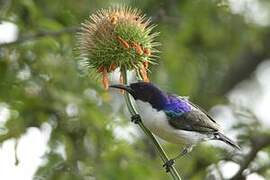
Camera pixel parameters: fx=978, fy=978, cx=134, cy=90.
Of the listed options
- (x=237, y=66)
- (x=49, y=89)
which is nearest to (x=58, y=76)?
(x=49, y=89)

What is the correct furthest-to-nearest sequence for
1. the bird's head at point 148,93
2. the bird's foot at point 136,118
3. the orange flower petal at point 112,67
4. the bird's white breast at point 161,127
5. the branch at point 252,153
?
the branch at point 252,153, the orange flower petal at point 112,67, the bird's head at point 148,93, the bird's white breast at point 161,127, the bird's foot at point 136,118

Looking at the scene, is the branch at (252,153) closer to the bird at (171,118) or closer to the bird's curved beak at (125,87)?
the bird at (171,118)

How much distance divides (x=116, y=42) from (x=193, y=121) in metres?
0.63

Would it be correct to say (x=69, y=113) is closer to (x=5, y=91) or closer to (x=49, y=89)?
(x=49, y=89)

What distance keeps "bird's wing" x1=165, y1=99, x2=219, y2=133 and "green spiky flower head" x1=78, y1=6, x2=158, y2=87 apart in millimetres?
285

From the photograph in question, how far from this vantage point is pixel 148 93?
17.4ft

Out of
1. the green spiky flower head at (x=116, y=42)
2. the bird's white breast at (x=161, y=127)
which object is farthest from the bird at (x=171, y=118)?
the green spiky flower head at (x=116, y=42)

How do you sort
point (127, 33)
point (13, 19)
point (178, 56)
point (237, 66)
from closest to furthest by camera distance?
point (127, 33) < point (13, 19) < point (178, 56) < point (237, 66)

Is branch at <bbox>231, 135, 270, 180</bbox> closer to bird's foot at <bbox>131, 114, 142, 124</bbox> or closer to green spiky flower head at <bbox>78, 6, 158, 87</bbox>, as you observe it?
green spiky flower head at <bbox>78, 6, 158, 87</bbox>

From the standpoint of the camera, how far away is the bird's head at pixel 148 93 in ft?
17.1

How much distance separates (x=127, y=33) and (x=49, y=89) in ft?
5.81

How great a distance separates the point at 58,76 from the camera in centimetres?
717

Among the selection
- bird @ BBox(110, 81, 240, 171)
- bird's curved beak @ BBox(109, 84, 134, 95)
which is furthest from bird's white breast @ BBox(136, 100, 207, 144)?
bird's curved beak @ BBox(109, 84, 134, 95)

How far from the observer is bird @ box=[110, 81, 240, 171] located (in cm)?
519
